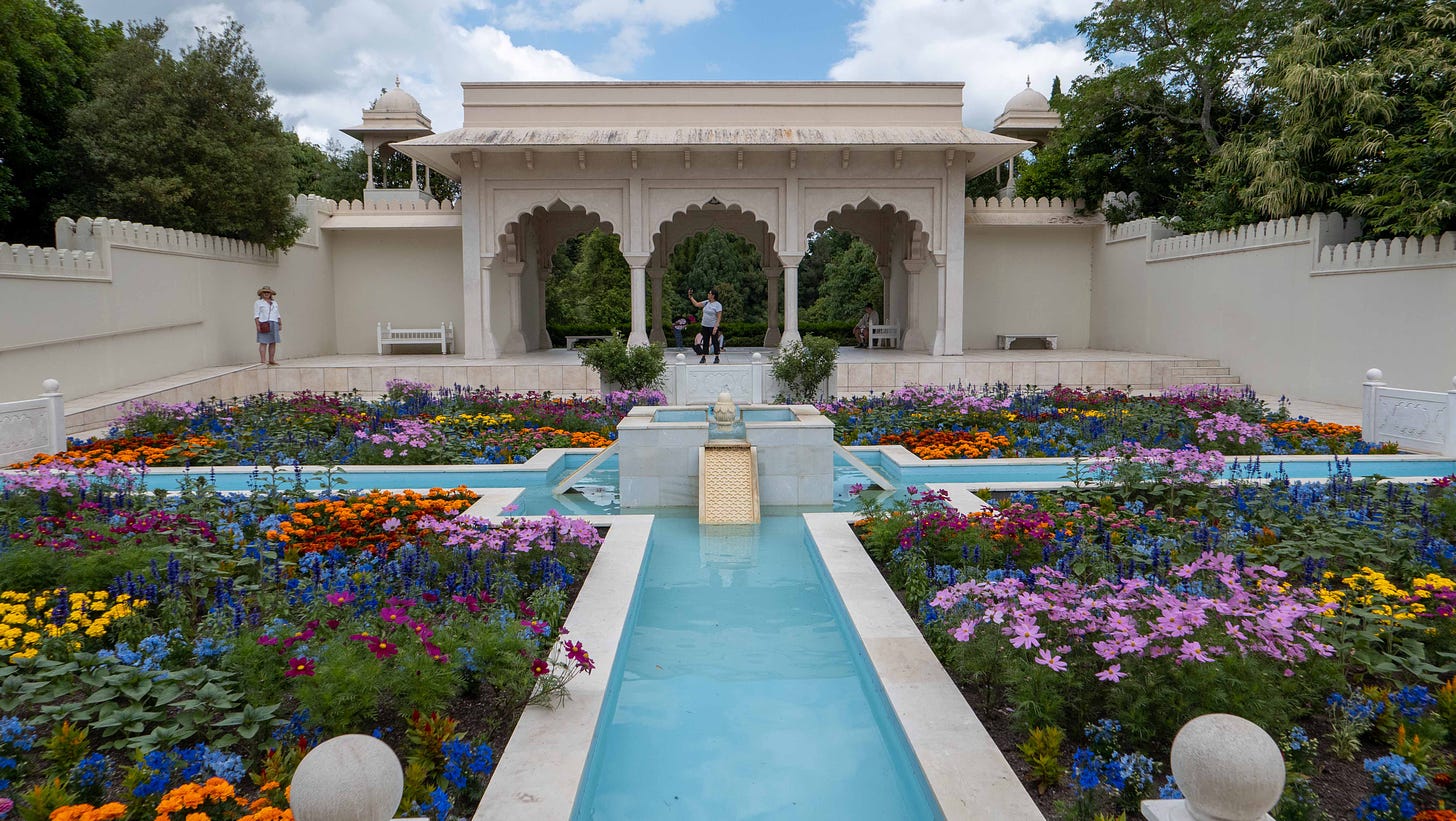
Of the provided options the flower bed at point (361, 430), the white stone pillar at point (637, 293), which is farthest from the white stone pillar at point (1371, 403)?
the white stone pillar at point (637, 293)

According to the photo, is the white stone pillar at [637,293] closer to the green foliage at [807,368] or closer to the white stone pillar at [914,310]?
the green foliage at [807,368]

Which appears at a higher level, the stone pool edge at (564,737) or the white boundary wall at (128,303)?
the white boundary wall at (128,303)

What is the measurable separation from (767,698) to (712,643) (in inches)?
25.3

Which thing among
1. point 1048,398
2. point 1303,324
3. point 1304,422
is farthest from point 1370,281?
point 1048,398

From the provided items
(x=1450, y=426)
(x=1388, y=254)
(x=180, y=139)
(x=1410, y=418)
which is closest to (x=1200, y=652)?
(x=1450, y=426)

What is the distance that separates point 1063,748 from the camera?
2934 millimetres

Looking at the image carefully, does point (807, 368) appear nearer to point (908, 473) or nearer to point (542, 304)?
point (908, 473)

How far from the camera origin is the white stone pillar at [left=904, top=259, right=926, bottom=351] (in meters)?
18.2

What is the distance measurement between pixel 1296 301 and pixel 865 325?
9597 millimetres

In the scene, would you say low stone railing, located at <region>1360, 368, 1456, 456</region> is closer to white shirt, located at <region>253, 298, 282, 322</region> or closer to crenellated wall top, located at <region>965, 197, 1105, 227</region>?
crenellated wall top, located at <region>965, 197, 1105, 227</region>

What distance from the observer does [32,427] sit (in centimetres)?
813

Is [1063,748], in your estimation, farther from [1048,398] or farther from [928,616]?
[1048,398]

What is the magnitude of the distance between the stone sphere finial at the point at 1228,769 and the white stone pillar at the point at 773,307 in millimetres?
18800

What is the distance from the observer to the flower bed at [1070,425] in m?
8.01
